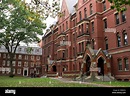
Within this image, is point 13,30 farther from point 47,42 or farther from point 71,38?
point 47,42

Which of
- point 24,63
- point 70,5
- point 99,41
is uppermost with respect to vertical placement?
point 70,5

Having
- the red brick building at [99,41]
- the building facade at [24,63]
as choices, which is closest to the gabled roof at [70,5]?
the red brick building at [99,41]

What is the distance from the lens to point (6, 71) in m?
49.5

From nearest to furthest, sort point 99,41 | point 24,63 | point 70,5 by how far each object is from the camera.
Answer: point 99,41, point 70,5, point 24,63

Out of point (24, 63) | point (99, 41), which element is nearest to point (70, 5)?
point (99, 41)

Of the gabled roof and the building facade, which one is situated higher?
the gabled roof

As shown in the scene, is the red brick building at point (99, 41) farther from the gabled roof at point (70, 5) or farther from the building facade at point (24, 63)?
the building facade at point (24, 63)

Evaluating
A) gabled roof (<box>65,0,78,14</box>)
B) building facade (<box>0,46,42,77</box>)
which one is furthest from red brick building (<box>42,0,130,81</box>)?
building facade (<box>0,46,42,77</box>)

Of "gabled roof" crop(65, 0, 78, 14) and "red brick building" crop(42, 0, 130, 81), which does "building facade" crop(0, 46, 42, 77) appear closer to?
"gabled roof" crop(65, 0, 78, 14)

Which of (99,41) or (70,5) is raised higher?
(70,5)

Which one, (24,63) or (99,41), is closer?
(99,41)

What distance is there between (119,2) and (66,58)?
25.8 metres

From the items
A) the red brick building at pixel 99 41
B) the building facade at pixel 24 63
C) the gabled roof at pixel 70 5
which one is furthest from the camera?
the building facade at pixel 24 63

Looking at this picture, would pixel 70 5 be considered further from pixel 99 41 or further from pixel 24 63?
pixel 24 63
